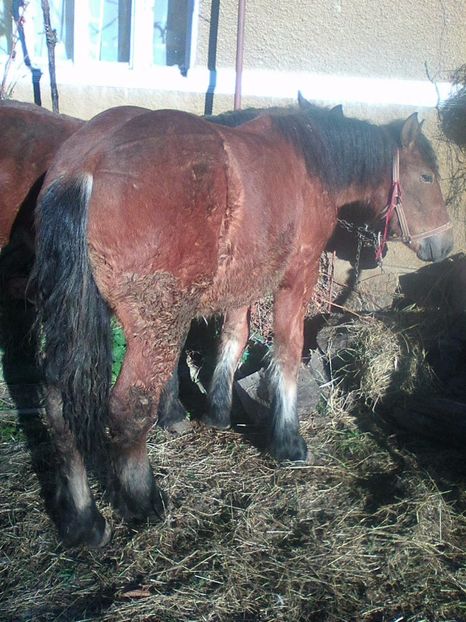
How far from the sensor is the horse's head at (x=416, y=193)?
4.73 m

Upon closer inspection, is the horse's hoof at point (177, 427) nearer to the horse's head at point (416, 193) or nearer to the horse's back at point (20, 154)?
the horse's back at point (20, 154)

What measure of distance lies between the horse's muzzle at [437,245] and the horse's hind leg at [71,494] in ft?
10.0

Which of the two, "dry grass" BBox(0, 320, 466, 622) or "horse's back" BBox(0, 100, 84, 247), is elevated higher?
"horse's back" BBox(0, 100, 84, 247)

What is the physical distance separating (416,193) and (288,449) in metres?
2.11

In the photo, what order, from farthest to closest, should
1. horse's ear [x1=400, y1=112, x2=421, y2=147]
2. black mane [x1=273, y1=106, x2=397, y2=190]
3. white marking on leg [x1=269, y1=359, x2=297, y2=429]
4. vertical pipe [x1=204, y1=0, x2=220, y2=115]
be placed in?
vertical pipe [x1=204, y1=0, x2=220, y2=115] < horse's ear [x1=400, y1=112, x2=421, y2=147] < white marking on leg [x1=269, y1=359, x2=297, y2=429] < black mane [x1=273, y1=106, x2=397, y2=190]

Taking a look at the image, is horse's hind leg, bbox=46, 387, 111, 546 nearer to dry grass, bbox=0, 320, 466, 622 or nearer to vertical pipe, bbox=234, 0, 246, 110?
dry grass, bbox=0, 320, 466, 622

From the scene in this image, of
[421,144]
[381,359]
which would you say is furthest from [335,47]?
[381,359]

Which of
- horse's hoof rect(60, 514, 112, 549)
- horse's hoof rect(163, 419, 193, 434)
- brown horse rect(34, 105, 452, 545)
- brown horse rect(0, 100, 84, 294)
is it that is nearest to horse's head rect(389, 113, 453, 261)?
brown horse rect(34, 105, 452, 545)

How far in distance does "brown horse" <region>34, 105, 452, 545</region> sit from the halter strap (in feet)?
3.01

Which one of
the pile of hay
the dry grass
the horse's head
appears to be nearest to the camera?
the dry grass

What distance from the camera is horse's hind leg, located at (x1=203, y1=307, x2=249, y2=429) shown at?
480 centimetres

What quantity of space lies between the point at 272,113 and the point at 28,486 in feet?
9.44

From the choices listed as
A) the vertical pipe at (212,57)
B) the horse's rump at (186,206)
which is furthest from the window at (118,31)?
the horse's rump at (186,206)

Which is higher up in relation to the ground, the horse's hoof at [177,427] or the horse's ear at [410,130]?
the horse's ear at [410,130]
